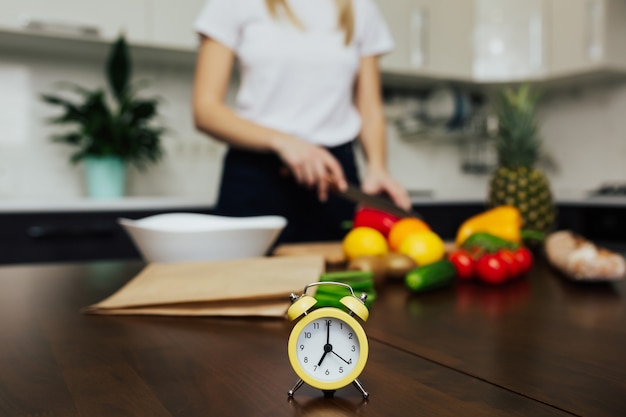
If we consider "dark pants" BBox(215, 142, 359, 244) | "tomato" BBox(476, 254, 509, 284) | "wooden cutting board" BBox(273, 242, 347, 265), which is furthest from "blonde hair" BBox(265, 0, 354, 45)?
"tomato" BBox(476, 254, 509, 284)

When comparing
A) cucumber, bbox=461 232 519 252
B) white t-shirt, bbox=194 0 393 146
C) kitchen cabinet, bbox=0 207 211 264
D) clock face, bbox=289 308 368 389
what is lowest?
kitchen cabinet, bbox=0 207 211 264

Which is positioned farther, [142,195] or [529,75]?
[529,75]

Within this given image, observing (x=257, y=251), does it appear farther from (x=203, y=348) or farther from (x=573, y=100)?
(x=573, y=100)

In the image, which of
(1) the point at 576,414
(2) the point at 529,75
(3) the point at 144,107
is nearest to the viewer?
(1) the point at 576,414

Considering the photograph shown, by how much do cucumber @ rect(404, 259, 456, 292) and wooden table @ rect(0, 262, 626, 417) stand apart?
20mm

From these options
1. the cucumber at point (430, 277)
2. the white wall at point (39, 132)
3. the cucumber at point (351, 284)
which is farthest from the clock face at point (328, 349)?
the white wall at point (39, 132)

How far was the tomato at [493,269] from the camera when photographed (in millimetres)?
872

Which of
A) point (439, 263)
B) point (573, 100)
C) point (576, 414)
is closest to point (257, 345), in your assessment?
point (576, 414)

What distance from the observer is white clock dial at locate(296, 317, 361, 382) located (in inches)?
15.3

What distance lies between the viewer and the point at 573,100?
131 inches

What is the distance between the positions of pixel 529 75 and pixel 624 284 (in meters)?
2.48

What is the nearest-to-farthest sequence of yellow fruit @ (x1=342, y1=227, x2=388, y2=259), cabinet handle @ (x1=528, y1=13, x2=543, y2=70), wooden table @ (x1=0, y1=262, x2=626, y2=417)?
wooden table @ (x1=0, y1=262, x2=626, y2=417)
yellow fruit @ (x1=342, y1=227, x2=388, y2=259)
cabinet handle @ (x1=528, y1=13, x2=543, y2=70)

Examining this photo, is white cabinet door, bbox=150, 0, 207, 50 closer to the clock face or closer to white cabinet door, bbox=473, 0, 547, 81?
white cabinet door, bbox=473, 0, 547, 81

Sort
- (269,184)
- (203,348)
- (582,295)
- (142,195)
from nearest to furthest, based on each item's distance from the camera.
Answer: (203,348) < (582,295) < (269,184) < (142,195)
